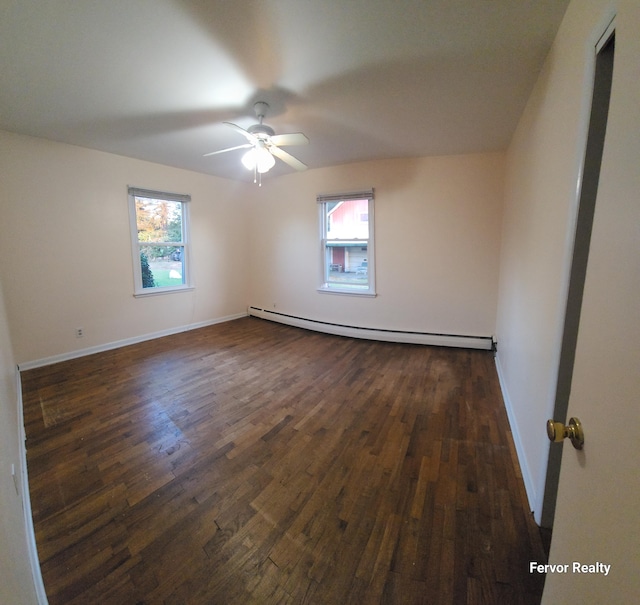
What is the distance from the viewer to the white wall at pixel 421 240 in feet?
11.6

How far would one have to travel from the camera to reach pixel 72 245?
11.2ft

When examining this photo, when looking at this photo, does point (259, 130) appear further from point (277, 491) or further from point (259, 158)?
point (277, 491)

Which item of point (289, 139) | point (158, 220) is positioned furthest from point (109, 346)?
point (289, 139)

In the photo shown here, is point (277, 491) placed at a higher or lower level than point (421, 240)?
lower

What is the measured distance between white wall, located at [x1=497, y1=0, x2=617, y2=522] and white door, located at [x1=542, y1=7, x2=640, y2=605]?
0.75 metres

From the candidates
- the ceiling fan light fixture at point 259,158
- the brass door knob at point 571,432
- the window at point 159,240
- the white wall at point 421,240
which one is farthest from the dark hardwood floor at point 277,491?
the ceiling fan light fixture at point 259,158

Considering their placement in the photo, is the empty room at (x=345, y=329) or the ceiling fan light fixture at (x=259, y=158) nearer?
the empty room at (x=345, y=329)

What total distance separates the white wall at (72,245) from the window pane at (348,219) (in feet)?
7.20

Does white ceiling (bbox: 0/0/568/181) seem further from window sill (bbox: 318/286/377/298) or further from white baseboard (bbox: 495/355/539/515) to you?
white baseboard (bbox: 495/355/539/515)

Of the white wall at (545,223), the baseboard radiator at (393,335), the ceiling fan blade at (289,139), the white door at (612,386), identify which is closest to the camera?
the white door at (612,386)

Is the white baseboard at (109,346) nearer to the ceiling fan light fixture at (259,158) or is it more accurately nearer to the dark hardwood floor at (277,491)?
the dark hardwood floor at (277,491)

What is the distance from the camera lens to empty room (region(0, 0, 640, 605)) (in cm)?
89

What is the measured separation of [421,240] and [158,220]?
3.93 metres

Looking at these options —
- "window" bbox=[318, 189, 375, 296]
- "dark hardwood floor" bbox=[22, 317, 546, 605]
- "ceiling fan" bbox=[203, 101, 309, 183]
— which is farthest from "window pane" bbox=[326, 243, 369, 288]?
"ceiling fan" bbox=[203, 101, 309, 183]
